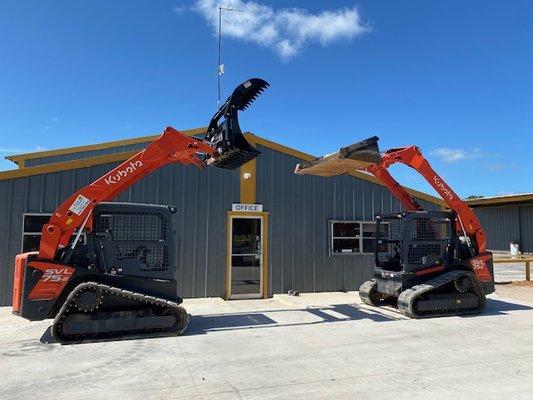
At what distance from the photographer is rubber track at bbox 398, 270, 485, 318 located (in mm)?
9547

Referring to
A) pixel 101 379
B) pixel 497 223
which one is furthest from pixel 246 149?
pixel 497 223

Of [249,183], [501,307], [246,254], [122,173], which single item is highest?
[249,183]

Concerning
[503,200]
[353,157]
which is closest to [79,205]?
[353,157]

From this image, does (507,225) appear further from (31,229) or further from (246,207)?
(31,229)

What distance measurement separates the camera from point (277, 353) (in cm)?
681

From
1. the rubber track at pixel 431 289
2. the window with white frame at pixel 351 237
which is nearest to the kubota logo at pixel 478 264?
the rubber track at pixel 431 289

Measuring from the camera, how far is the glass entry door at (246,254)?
12555mm

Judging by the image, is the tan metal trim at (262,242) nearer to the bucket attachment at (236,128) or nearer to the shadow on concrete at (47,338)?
the bucket attachment at (236,128)

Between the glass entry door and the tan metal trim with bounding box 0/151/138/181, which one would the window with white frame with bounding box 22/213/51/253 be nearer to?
the tan metal trim with bounding box 0/151/138/181

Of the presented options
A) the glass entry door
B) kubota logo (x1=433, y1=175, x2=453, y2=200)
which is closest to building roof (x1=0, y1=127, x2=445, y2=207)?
the glass entry door

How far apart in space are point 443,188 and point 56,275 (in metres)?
8.30

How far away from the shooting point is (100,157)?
11422 mm

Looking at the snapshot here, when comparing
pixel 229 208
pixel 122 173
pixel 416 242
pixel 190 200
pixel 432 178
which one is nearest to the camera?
pixel 122 173

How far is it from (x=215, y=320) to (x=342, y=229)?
18.6 feet
